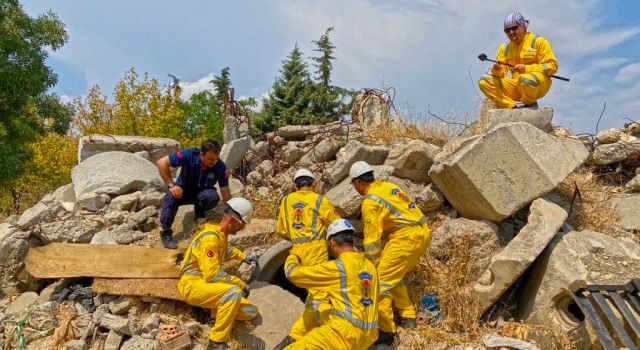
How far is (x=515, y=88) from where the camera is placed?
5.95 metres

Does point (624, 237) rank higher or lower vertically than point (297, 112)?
lower

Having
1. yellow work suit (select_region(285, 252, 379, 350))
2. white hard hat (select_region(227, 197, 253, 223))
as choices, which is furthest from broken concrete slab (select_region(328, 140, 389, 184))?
yellow work suit (select_region(285, 252, 379, 350))

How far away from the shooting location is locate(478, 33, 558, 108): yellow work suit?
568cm

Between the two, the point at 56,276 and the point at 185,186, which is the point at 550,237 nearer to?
the point at 185,186

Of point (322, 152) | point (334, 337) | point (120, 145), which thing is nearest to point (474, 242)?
point (334, 337)

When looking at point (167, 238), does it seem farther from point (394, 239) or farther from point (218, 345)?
point (394, 239)

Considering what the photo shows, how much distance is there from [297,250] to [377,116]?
4.46m

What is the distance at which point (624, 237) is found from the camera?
5633 millimetres

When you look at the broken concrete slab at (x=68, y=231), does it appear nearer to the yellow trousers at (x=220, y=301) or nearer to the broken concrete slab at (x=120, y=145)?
the yellow trousers at (x=220, y=301)

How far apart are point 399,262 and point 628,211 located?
3920 mm

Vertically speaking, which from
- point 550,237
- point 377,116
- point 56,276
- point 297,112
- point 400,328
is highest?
point 297,112

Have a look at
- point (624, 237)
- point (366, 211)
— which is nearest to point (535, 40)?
point (624, 237)

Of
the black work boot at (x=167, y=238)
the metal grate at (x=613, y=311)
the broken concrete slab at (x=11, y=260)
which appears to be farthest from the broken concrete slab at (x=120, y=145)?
the metal grate at (x=613, y=311)

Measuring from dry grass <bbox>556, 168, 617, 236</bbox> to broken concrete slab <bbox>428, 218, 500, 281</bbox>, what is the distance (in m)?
→ 1.41
